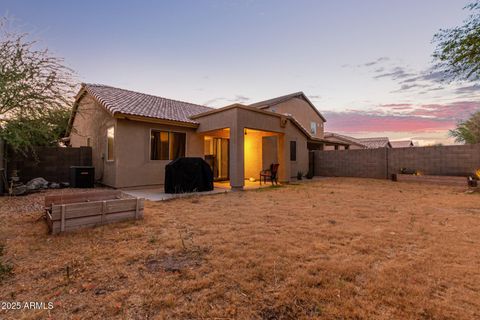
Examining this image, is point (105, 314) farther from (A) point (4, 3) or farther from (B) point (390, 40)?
(B) point (390, 40)

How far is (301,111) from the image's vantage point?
69.8ft

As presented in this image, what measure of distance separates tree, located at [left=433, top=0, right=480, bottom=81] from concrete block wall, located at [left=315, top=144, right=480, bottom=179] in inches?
181

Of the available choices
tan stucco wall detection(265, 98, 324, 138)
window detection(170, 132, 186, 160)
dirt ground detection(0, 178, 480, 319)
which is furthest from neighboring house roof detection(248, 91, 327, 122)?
dirt ground detection(0, 178, 480, 319)

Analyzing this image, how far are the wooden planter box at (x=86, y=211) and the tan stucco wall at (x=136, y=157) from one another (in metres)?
3.75

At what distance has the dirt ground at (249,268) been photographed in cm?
181

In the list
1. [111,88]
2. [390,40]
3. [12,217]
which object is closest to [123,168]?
[12,217]

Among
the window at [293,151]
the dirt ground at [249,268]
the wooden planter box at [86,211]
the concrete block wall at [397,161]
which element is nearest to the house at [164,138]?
the window at [293,151]

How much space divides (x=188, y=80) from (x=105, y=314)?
13724 mm

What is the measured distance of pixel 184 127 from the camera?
10094 mm

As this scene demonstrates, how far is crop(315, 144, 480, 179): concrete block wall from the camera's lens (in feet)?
35.1

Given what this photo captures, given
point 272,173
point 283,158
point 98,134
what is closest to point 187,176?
point 272,173

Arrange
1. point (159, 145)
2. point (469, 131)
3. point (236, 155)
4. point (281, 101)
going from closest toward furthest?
point (236, 155) → point (159, 145) → point (281, 101) → point (469, 131)

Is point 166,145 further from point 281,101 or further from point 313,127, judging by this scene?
point 313,127

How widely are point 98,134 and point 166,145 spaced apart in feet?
11.8
